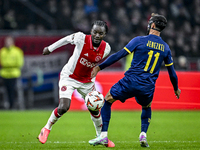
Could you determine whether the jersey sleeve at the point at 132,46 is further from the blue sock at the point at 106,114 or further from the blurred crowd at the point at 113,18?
the blurred crowd at the point at 113,18

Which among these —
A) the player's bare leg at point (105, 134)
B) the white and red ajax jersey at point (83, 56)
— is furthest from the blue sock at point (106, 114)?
the white and red ajax jersey at point (83, 56)

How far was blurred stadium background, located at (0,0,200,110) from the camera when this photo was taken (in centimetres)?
1291

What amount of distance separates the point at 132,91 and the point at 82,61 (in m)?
1.03

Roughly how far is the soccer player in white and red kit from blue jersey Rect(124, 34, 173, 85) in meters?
0.67

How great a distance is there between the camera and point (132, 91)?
554 cm

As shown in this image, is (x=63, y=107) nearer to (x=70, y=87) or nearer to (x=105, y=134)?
(x=70, y=87)

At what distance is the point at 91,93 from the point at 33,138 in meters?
1.75

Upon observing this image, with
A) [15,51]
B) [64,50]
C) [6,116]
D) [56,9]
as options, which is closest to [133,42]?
[6,116]

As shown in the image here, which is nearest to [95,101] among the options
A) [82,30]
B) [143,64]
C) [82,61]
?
[82,61]

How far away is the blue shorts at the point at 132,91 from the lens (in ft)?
18.0

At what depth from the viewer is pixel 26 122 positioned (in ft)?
30.4

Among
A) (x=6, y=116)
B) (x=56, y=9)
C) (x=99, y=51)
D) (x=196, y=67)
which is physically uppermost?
(x=56, y=9)

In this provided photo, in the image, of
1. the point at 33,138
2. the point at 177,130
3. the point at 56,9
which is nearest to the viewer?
the point at 33,138

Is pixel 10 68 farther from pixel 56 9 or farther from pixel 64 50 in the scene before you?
pixel 56 9
